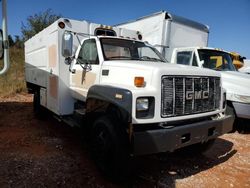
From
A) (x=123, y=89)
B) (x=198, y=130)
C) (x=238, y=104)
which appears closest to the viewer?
(x=123, y=89)

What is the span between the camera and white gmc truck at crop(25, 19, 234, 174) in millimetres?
3365

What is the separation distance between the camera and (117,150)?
351 centimetres

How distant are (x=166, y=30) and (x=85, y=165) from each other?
498cm

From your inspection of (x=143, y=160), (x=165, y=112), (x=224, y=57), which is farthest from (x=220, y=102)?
(x=224, y=57)

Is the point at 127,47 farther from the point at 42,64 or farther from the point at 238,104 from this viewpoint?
the point at 238,104

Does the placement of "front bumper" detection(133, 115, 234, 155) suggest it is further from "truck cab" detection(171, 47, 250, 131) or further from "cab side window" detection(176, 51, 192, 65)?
"cab side window" detection(176, 51, 192, 65)

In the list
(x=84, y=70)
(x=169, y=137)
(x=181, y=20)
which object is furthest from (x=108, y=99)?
(x=181, y=20)

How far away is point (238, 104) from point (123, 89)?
4.18 m

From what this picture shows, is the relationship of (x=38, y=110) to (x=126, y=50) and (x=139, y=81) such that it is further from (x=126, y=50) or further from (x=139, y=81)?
(x=139, y=81)

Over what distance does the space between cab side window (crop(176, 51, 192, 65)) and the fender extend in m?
4.09

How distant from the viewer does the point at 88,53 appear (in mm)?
5020

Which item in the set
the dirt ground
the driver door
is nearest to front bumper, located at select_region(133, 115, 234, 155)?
the dirt ground

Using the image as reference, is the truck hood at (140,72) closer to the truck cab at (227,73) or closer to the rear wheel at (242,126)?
the truck cab at (227,73)

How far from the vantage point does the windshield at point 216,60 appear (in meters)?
7.17
